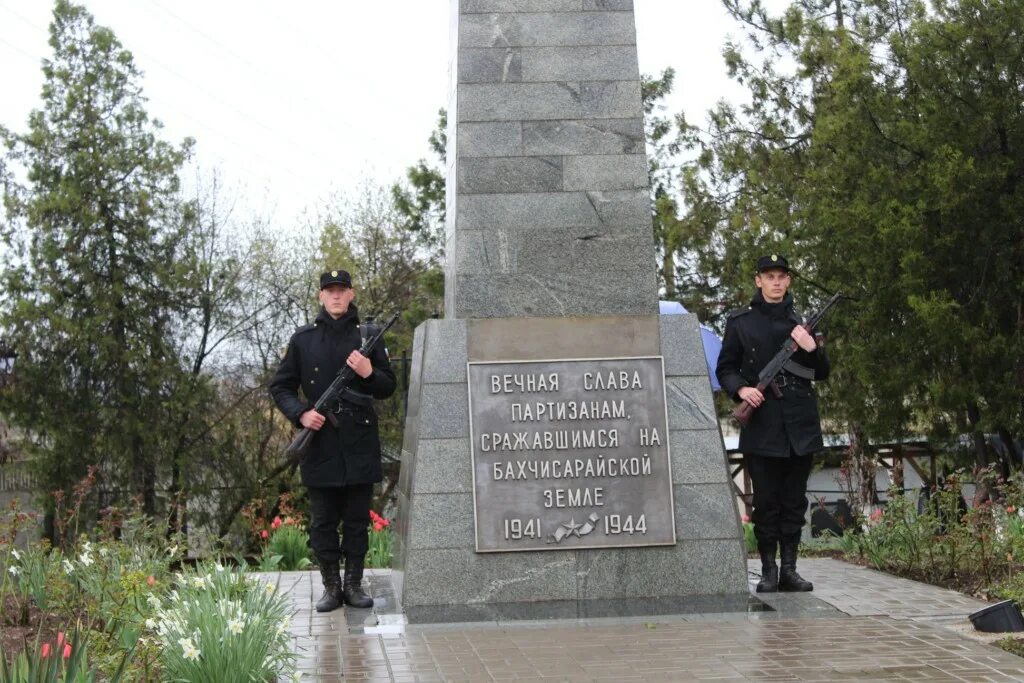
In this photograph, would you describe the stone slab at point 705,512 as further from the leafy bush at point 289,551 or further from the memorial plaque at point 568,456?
the leafy bush at point 289,551

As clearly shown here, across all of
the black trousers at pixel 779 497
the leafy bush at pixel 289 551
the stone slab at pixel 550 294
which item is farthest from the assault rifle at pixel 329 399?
the leafy bush at pixel 289 551

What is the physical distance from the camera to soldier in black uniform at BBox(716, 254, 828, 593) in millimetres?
8172

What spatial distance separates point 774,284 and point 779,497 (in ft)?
4.17

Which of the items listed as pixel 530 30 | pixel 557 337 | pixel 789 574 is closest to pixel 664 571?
pixel 789 574

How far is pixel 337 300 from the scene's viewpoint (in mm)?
8172

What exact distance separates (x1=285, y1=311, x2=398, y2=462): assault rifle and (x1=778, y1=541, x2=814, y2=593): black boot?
2.74 meters

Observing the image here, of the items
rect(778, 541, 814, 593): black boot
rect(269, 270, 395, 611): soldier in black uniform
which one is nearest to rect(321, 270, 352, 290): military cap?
rect(269, 270, 395, 611): soldier in black uniform

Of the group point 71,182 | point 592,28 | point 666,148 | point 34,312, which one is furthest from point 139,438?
point 592,28

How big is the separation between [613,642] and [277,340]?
2615cm

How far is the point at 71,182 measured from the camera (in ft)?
94.4

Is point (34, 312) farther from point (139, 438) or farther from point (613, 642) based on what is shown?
point (613, 642)

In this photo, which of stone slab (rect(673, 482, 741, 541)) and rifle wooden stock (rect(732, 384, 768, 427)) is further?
rifle wooden stock (rect(732, 384, 768, 427))

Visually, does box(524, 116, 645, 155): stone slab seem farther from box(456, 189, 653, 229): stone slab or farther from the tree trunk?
the tree trunk

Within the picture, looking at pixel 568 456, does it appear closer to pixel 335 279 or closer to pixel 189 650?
pixel 335 279
